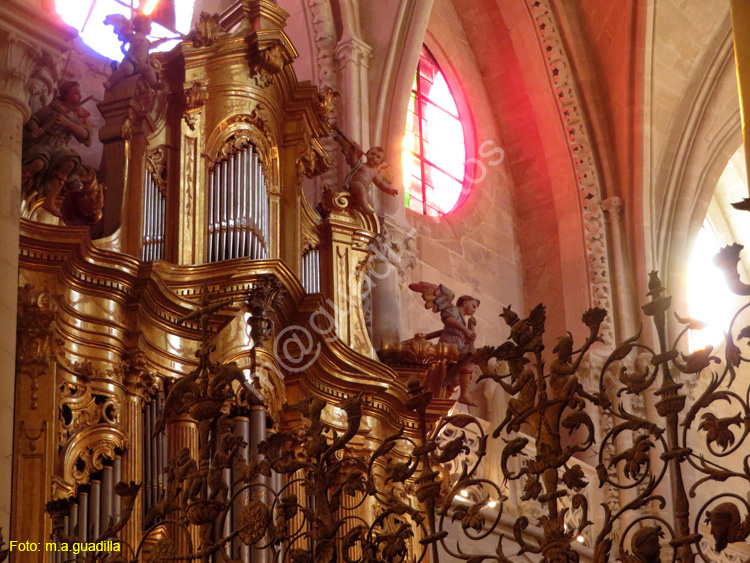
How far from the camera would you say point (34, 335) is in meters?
7.85

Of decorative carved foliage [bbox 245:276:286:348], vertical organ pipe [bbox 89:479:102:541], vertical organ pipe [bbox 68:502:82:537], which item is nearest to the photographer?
vertical organ pipe [bbox 68:502:82:537]

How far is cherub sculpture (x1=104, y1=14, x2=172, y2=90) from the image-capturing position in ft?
31.5

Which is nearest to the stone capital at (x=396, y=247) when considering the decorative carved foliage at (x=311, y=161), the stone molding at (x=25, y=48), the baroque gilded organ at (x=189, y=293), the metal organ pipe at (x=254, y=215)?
the baroque gilded organ at (x=189, y=293)

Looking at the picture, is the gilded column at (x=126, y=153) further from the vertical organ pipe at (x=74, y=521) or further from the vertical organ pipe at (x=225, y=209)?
the vertical organ pipe at (x=74, y=521)

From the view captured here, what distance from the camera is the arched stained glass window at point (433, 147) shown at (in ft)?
48.6

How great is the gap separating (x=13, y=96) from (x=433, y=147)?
8.69 meters

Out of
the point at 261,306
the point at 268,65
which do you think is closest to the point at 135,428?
the point at 261,306

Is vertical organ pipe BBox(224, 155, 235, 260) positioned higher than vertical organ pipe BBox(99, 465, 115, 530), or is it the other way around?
vertical organ pipe BBox(224, 155, 235, 260)

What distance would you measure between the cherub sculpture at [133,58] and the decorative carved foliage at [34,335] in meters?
2.19

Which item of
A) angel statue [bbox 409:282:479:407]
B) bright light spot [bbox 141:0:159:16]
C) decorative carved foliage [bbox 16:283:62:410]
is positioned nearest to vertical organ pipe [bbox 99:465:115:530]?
decorative carved foliage [bbox 16:283:62:410]

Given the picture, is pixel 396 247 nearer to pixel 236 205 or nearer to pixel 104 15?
pixel 236 205

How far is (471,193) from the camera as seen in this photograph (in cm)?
1545

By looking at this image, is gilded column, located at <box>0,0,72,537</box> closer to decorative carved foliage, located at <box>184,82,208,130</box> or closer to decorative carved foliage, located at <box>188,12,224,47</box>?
decorative carved foliage, located at <box>184,82,208,130</box>

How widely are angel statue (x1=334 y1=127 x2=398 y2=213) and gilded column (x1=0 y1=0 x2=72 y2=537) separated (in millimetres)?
4004
